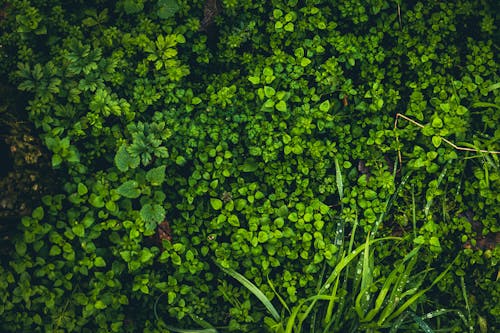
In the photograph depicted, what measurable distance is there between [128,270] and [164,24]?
163 centimetres

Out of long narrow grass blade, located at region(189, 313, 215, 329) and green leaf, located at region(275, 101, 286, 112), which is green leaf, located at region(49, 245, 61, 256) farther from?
green leaf, located at region(275, 101, 286, 112)

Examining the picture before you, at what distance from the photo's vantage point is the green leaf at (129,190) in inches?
108

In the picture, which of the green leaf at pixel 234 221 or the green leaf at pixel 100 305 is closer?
the green leaf at pixel 100 305

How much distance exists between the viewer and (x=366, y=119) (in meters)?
3.14

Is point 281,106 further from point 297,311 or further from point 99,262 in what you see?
point 99,262

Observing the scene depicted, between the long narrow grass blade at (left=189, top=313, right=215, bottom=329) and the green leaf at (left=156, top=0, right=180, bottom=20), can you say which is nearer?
the long narrow grass blade at (left=189, top=313, right=215, bottom=329)

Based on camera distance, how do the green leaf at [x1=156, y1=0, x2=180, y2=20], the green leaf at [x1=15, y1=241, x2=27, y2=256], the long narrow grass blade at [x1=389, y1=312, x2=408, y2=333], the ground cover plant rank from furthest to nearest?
the green leaf at [x1=156, y1=0, x2=180, y2=20]
the long narrow grass blade at [x1=389, y1=312, x2=408, y2=333]
the ground cover plant
the green leaf at [x1=15, y1=241, x2=27, y2=256]

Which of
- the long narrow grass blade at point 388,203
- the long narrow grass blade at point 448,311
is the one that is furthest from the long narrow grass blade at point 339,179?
the long narrow grass blade at point 448,311

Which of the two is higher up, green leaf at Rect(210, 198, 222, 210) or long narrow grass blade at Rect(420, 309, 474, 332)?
green leaf at Rect(210, 198, 222, 210)

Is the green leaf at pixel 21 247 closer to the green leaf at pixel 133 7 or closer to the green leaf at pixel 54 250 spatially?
the green leaf at pixel 54 250

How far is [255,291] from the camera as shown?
290 centimetres

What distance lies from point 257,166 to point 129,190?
0.85 m

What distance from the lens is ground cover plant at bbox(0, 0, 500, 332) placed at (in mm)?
2781

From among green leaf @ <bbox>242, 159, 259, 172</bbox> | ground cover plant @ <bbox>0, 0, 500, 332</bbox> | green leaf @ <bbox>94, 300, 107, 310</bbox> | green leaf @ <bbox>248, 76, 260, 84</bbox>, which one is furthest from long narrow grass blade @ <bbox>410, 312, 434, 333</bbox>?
green leaf @ <bbox>94, 300, 107, 310</bbox>
